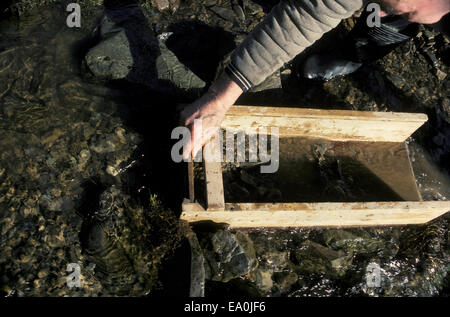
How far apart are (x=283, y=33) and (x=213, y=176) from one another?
3.94 ft

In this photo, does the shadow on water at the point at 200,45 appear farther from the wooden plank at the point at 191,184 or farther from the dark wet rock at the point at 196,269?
the dark wet rock at the point at 196,269

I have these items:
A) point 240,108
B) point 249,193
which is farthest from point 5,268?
point 240,108

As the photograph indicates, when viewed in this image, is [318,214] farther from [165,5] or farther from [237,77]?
[165,5]

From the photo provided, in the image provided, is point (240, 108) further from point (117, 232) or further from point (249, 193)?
point (117, 232)

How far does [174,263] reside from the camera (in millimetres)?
2957

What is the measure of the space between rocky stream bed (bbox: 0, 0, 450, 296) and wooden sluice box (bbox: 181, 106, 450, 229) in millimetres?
203

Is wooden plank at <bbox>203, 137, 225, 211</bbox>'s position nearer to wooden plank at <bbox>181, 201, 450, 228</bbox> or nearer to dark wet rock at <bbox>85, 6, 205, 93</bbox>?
wooden plank at <bbox>181, 201, 450, 228</bbox>

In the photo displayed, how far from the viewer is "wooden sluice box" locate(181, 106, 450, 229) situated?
3064mm

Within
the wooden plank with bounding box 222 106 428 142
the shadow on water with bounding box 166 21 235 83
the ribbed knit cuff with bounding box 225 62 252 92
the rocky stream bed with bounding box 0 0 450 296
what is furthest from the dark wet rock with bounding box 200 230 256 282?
the shadow on water with bounding box 166 21 235 83

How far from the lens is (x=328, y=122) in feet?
12.0

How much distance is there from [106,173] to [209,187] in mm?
1020

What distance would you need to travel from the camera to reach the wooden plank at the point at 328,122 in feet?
11.3

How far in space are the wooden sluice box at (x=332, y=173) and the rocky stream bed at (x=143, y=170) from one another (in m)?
0.20

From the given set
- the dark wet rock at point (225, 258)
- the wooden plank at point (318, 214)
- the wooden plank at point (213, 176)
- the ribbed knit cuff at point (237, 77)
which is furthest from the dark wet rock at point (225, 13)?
the dark wet rock at point (225, 258)
